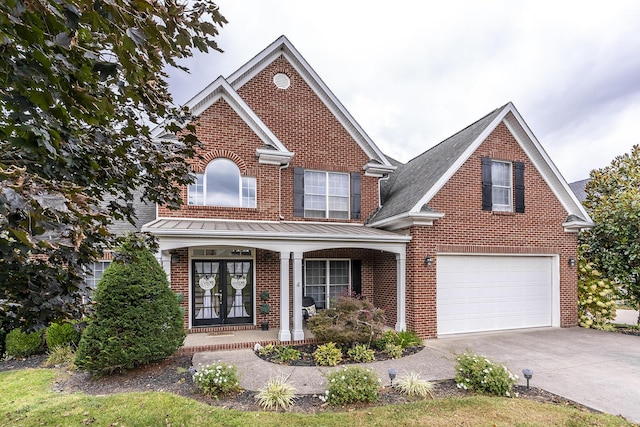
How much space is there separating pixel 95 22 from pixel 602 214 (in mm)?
15536

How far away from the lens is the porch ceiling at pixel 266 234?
8609 millimetres

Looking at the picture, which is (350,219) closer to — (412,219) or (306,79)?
(412,219)

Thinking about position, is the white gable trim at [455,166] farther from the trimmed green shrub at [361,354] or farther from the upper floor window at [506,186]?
the trimmed green shrub at [361,354]

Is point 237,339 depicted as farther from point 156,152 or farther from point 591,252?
point 591,252

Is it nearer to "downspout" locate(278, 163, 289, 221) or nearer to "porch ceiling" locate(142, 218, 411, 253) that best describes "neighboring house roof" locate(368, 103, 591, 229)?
"porch ceiling" locate(142, 218, 411, 253)

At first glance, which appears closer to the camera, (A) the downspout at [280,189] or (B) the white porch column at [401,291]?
(B) the white porch column at [401,291]

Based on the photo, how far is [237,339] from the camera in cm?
A: 939

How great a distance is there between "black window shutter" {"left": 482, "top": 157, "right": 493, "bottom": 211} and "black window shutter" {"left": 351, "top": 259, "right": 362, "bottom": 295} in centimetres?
454

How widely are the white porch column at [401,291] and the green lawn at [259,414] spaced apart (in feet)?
14.9

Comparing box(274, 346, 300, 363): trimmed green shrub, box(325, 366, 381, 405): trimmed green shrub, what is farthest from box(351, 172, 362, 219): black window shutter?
box(325, 366, 381, 405): trimmed green shrub

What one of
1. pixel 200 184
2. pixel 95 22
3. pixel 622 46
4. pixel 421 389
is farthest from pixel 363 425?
pixel 622 46

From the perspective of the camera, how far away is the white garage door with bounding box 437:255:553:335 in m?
10.5

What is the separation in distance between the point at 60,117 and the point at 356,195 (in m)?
10.5

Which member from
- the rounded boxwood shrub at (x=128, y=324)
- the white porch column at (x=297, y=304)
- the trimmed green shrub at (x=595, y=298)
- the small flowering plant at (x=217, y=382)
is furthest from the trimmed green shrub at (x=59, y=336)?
the trimmed green shrub at (x=595, y=298)
